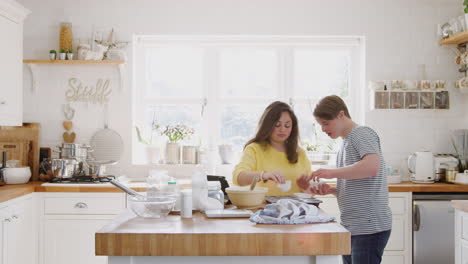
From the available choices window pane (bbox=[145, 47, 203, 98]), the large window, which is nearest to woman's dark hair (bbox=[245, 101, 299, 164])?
the large window

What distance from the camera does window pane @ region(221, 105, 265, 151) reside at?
471 centimetres

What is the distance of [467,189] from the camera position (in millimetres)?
3902

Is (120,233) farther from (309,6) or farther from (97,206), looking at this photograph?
(309,6)

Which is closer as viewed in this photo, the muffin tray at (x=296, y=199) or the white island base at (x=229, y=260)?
the white island base at (x=229, y=260)

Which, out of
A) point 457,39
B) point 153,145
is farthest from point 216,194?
point 457,39

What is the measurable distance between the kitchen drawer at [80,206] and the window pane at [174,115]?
40.6 inches

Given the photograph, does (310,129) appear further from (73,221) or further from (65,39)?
(65,39)

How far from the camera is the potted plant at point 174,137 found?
4473mm

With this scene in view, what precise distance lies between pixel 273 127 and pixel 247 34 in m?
1.80

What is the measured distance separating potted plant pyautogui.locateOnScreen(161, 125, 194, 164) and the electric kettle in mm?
1994

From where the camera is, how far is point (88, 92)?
4.48 meters

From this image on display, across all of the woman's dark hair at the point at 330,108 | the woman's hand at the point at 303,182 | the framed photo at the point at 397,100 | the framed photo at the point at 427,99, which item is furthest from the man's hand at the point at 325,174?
the framed photo at the point at 427,99

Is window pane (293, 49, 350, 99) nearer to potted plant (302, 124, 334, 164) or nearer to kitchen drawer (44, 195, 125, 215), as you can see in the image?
potted plant (302, 124, 334, 164)

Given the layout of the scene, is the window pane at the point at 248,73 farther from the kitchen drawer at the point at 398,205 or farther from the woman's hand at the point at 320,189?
the woman's hand at the point at 320,189
